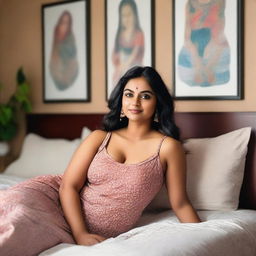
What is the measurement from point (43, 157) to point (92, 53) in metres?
0.79

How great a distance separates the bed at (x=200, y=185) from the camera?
155 centimetres

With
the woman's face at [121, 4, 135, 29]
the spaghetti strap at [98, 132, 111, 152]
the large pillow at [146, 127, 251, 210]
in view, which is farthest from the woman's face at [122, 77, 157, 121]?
A: the woman's face at [121, 4, 135, 29]

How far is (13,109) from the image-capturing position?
3.45 meters

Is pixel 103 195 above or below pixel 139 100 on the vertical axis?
below

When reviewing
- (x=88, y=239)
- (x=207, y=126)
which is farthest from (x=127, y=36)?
(x=88, y=239)

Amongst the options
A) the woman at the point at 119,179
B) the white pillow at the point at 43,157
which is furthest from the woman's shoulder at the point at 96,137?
the white pillow at the point at 43,157

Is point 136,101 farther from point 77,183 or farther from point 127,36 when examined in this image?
point 127,36

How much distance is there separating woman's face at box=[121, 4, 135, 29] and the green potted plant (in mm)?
939

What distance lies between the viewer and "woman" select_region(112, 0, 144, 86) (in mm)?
2811

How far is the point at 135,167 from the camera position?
1.89 meters

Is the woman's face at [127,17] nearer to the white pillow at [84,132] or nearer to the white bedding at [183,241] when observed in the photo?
the white pillow at [84,132]

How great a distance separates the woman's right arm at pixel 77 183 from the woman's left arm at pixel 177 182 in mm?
323

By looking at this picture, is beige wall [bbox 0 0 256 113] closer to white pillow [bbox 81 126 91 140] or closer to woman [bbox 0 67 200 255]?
white pillow [bbox 81 126 91 140]

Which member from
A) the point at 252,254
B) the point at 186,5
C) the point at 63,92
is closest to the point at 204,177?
the point at 252,254
